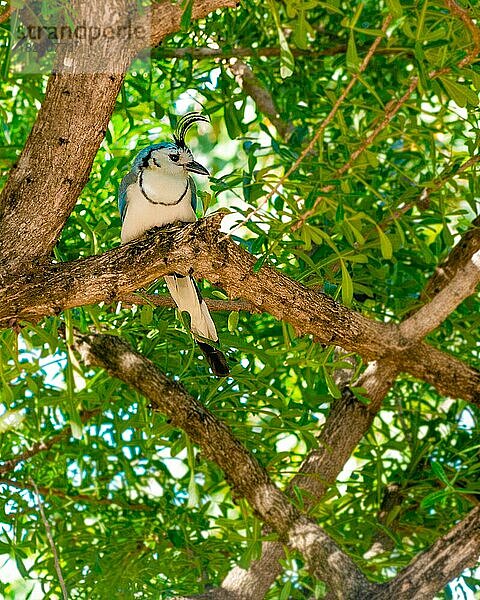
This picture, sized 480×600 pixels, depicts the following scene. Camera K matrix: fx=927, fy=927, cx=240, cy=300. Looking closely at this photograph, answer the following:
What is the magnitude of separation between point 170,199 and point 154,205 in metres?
0.02

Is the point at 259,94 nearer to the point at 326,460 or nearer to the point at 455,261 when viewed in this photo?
the point at 455,261

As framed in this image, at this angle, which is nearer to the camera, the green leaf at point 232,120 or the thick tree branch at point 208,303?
the thick tree branch at point 208,303

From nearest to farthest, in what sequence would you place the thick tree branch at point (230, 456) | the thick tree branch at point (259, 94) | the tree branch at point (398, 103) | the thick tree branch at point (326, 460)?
the tree branch at point (398, 103)
the thick tree branch at point (230, 456)
the thick tree branch at point (326, 460)
the thick tree branch at point (259, 94)

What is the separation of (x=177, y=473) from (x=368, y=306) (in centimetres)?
60

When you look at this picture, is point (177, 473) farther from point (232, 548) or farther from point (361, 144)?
point (361, 144)

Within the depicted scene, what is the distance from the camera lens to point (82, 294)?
0.97m

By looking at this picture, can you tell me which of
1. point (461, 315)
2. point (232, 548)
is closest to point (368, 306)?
point (461, 315)

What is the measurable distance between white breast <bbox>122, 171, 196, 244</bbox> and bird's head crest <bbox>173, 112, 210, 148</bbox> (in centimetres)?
4

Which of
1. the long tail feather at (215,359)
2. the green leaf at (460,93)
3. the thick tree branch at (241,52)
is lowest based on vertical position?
the green leaf at (460,93)

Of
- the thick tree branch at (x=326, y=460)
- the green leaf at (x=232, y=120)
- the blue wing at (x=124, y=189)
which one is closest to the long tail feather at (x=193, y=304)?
the blue wing at (x=124, y=189)

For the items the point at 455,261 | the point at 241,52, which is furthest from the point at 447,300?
the point at 241,52

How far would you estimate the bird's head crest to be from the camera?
1092mm

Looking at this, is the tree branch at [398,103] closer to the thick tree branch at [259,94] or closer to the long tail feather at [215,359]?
the long tail feather at [215,359]

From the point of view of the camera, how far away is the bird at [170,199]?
1.10 meters
